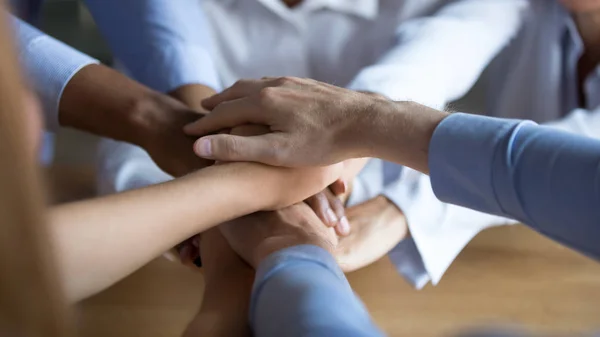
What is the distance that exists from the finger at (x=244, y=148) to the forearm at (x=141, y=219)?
0.04ft

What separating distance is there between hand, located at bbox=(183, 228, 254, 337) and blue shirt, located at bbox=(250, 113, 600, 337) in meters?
0.05

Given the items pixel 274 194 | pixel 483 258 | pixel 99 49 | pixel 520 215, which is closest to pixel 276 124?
pixel 274 194

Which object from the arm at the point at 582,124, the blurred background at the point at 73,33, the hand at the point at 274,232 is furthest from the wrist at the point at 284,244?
the blurred background at the point at 73,33

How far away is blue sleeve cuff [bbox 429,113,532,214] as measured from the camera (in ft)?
1.50

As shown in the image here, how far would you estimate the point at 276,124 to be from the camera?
1.91 ft

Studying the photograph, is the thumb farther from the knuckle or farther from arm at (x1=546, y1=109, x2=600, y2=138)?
arm at (x1=546, y1=109, x2=600, y2=138)

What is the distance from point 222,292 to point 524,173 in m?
0.26

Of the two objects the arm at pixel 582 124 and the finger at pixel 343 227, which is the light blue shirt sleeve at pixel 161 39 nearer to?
the finger at pixel 343 227

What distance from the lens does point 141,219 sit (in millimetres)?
487

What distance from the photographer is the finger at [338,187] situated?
0.65 meters

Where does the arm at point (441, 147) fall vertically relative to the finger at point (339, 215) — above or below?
above

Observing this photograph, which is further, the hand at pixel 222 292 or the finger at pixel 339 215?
the finger at pixel 339 215

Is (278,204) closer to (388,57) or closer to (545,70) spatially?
(388,57)

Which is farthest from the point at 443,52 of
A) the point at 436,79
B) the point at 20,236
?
the point at 20,236
